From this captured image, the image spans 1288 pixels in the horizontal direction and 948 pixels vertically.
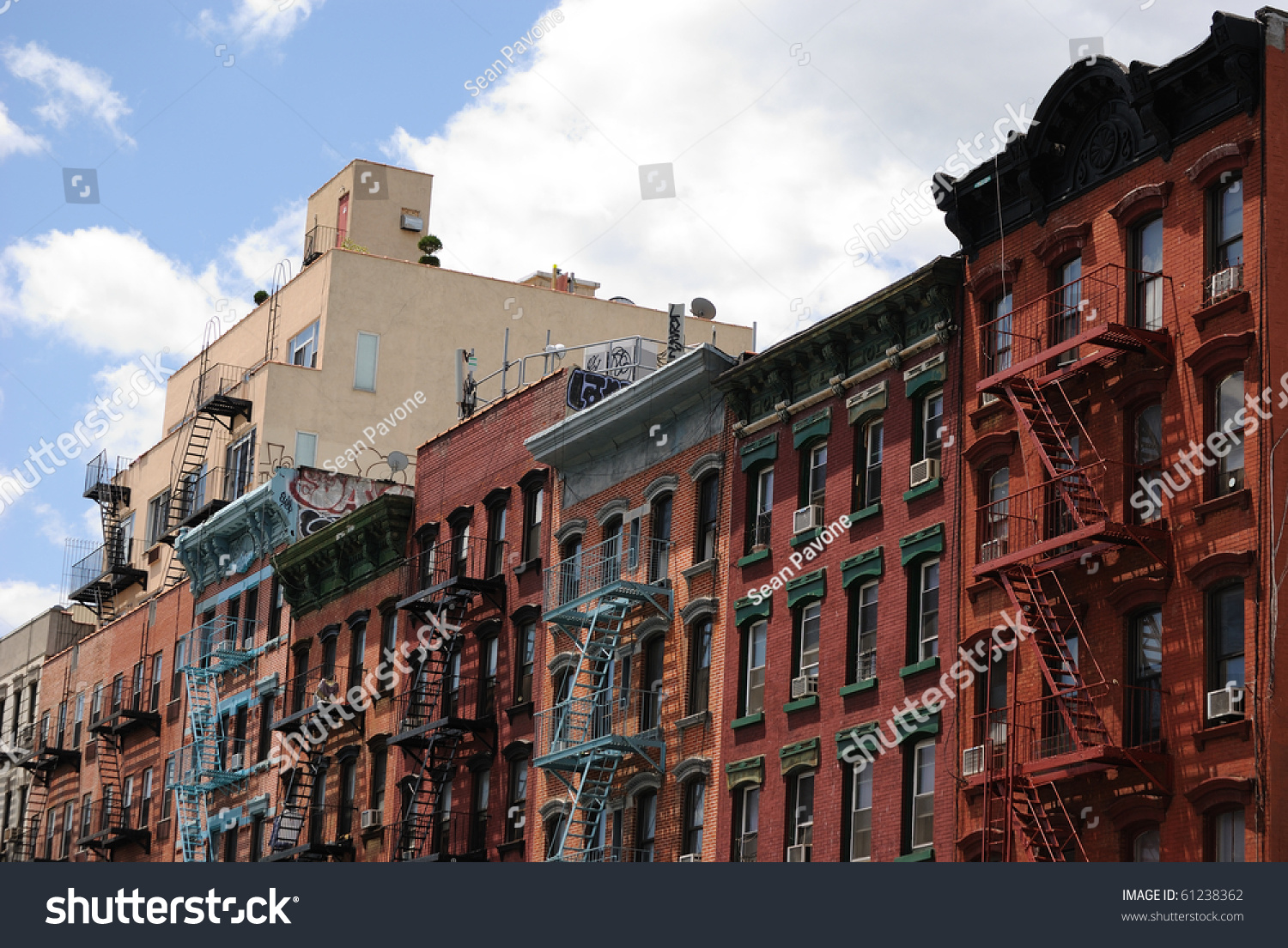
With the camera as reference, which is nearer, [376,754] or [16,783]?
[376,754]

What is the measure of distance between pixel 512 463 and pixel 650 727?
32.7ft

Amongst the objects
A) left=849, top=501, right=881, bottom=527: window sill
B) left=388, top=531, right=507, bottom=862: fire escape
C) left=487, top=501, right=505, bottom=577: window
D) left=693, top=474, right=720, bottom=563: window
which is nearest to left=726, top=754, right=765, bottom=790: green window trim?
left=693, top=474, right=720, bottom=563: window

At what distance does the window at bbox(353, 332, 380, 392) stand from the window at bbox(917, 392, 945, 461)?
34043 millimetres

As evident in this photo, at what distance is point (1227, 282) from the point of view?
34.3 metres

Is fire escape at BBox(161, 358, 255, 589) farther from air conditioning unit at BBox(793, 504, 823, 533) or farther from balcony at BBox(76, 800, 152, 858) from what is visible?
air conditioning unit at BBox(793, 504, 823, 533)

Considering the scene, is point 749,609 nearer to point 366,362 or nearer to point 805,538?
point 805,538

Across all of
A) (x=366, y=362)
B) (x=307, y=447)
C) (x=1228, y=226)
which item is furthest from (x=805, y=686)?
(x=307, y=447)

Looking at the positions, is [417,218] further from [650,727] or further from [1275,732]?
[1275,732]

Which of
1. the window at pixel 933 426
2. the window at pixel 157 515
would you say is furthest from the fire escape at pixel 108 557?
the window at pixel 933 426

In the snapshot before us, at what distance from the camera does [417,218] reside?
252 feet

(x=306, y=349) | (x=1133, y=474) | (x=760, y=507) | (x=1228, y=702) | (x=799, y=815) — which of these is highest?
(x=306, y=349)

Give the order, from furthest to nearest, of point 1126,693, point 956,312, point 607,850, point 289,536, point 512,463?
point 289,536
point 512,463
point 607,850
point 956,312
point 1126,693

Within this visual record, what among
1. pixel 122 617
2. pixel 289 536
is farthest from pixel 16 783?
pixel 289 536

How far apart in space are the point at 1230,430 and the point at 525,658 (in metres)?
22.1
